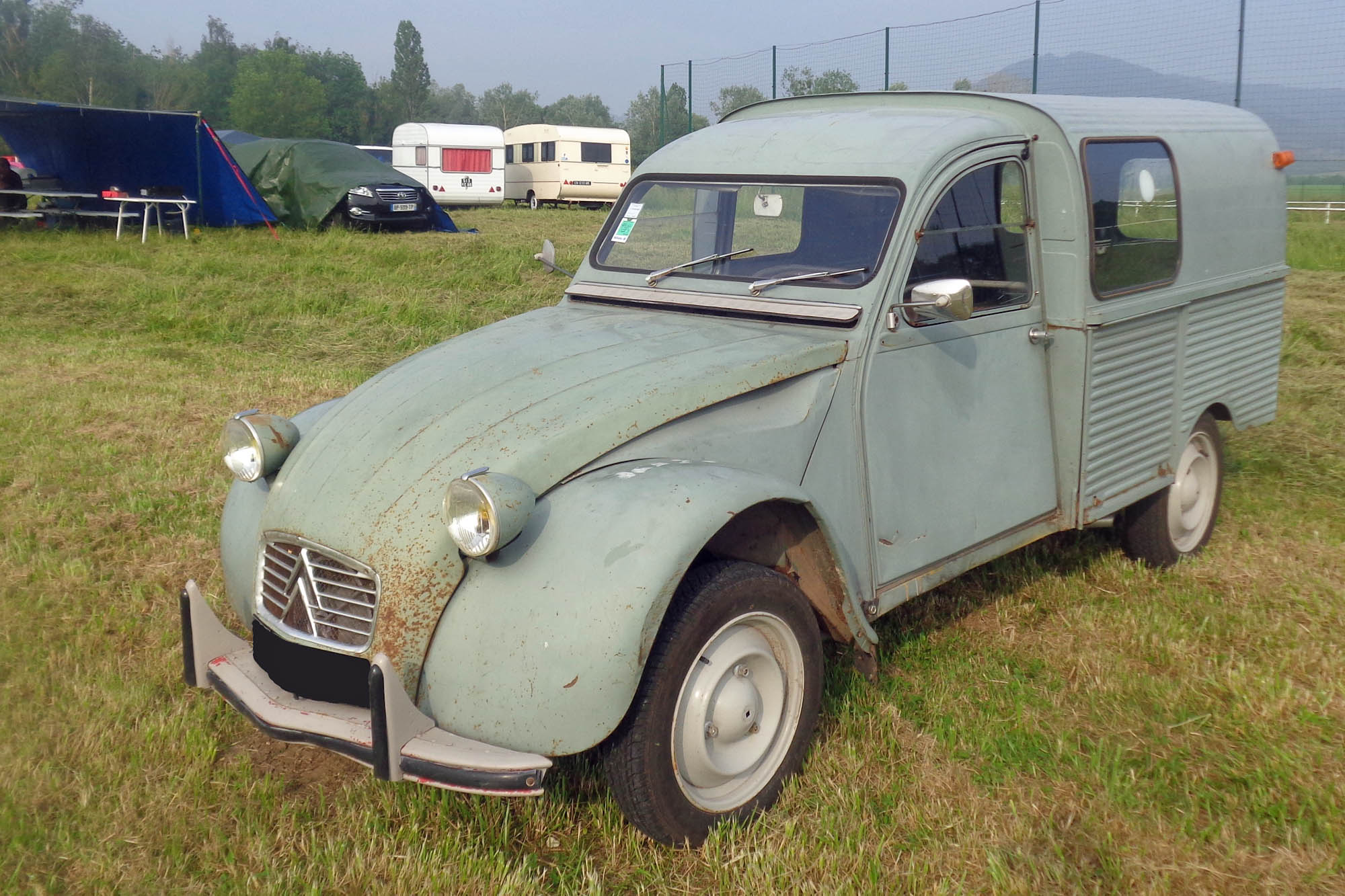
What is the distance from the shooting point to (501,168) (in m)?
27.9

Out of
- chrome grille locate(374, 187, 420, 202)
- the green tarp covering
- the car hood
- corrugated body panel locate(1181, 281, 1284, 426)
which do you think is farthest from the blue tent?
corrugated body panel locate(1181, 281, 1284, 426)

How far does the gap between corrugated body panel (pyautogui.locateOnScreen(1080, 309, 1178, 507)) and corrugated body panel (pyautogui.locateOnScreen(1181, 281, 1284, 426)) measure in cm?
18

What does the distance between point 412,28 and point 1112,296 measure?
316ft

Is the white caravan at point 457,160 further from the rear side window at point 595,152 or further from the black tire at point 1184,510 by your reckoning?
the black tire at point 1184,510

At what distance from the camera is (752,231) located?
158 inches

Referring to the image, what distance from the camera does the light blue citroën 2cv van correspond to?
261 centimetres

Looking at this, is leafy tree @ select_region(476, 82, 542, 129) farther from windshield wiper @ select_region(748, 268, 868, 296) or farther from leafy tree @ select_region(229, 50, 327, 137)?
windshield wiper @ select_region(748, 268, 868, 296)

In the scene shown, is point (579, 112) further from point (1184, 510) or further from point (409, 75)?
point (1184, 510)

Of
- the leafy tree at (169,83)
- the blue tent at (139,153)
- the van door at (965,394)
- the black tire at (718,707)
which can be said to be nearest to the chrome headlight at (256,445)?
the black tire at (718,707)

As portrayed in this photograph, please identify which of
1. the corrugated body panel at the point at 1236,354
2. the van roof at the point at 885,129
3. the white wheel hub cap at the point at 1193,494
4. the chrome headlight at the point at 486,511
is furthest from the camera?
the white wheel hub cap at the point at 1193,494

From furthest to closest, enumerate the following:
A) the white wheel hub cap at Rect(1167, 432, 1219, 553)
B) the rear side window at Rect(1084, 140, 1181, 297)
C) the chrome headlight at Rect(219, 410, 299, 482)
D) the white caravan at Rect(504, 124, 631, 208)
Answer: the white caravan at Rect(504, 124, 631, 208)
the white wheel hub cap at Rect(1167, 432, 1219, 553)
the rear side window at Rect(1084, 140, 1181, 297)
the chrome headlight at Rect(219, 410, 299, 482)

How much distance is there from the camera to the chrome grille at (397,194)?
17.3 meters

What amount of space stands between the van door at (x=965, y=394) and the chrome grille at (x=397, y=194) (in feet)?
48.6

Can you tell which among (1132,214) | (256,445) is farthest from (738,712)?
(1132,214)
